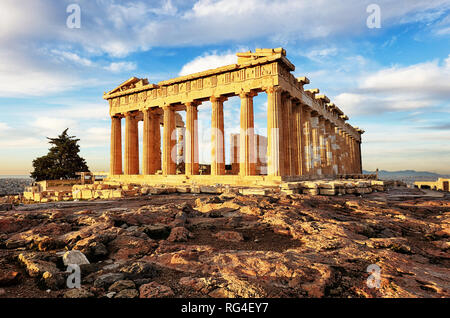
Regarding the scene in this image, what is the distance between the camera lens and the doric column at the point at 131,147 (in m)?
29.2

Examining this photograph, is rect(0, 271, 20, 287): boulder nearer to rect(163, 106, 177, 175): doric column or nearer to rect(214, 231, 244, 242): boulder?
rect(214, 231, 244, 242): boulder

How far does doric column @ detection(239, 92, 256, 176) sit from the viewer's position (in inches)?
803

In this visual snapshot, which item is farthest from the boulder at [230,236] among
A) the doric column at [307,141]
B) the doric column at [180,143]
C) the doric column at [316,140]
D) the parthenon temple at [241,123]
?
the doric column at [180,143]

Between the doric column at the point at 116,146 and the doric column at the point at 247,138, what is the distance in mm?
17450

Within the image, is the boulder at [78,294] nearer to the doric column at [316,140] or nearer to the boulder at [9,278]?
the boulder at [9,278]

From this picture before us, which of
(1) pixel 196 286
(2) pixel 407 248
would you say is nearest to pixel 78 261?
(1) pixel 196 286

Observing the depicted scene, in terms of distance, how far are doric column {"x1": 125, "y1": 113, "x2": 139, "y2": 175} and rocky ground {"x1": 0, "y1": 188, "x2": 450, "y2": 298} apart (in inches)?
871

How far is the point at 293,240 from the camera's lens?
19.2 feet

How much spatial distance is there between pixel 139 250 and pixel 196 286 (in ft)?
6.89

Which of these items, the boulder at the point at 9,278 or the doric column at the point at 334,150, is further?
the doric column at the point at 334,150

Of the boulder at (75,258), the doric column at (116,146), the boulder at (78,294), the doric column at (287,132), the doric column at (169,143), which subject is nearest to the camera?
the boulder at (78,294)

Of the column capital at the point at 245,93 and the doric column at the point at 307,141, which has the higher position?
the column capital at the point at 245,93

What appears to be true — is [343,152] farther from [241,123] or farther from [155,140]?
[155,140]

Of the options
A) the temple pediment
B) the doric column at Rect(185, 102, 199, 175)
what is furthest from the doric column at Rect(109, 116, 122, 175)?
the doric column at Rect(185, 102, 199, 175)
